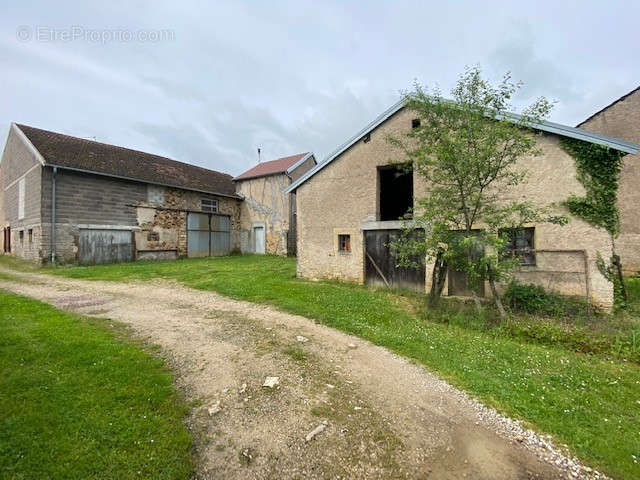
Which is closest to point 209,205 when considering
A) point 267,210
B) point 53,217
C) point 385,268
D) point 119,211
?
point 267,210

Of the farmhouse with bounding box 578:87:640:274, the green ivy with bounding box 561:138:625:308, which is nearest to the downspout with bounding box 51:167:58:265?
the green ivy with bounding box 561:138:625:308

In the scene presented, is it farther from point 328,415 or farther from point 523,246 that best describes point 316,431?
point 523,246

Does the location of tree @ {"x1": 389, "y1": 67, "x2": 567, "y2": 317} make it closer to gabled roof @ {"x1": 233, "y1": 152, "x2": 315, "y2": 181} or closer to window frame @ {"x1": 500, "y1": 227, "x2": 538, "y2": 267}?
window frame @ {"x1": 500, "y1": 227, "x2": 538, "y2": 267}

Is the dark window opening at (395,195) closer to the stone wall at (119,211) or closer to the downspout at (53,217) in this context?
the stone wall at (119,211)

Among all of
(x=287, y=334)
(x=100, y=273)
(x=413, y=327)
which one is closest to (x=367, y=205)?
(x=413, y=327)

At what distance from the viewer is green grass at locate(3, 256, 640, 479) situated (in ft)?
9.78

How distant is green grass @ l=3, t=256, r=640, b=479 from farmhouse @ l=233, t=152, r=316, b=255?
42.6ft

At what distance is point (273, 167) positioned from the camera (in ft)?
79.3

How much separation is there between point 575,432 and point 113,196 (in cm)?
1989

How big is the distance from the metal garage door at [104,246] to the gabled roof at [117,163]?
10.6 ft

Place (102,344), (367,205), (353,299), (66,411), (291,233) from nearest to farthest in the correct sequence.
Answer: (66,411) < (102,344) < (353,299) < (367,205) < (291,233)

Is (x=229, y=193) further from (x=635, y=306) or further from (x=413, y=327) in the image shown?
(x=635, y=306)

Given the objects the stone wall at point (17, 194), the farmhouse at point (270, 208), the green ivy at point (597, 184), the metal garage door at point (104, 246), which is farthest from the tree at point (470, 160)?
the stone wall at point (17, 194)

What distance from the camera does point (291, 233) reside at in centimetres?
2133
